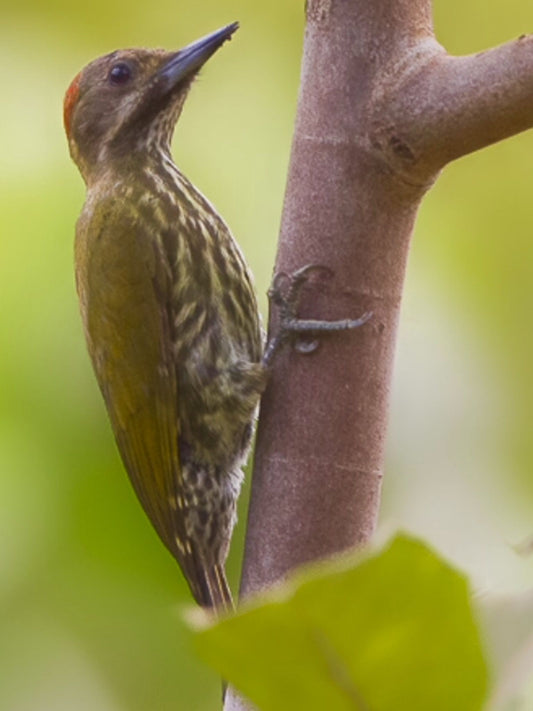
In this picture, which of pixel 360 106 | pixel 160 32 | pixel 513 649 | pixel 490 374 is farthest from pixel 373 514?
pixel 160 32

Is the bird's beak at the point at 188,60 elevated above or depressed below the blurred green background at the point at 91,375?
above

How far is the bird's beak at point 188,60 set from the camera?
2400 millimetres

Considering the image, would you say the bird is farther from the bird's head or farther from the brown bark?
the brown bark

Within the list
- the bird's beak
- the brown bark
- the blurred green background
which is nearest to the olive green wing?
the blurred green background

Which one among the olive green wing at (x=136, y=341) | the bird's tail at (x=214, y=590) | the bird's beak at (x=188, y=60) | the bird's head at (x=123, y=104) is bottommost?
the bird's tail at (x=214, y=590)

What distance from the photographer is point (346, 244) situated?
1506mm

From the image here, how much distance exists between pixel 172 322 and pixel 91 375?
275 millimetres

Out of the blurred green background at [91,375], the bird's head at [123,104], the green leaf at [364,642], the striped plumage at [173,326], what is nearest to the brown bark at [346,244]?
the blurred green background at [91,375]

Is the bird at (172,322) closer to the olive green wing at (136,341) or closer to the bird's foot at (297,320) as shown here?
the olive green wing at (136,341)

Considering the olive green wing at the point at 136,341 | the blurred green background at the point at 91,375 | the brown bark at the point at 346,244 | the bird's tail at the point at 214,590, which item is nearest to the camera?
the brown bark at the point at 346,244

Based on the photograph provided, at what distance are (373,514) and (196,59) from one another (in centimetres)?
136

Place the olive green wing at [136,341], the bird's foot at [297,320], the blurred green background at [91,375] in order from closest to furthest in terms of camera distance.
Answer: the bird's foot at [297,320], the blurred green background at [91,375], the olive green wing at [136,341]

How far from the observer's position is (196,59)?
8.29ft

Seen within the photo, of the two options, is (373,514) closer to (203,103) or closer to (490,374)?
(490,374)
